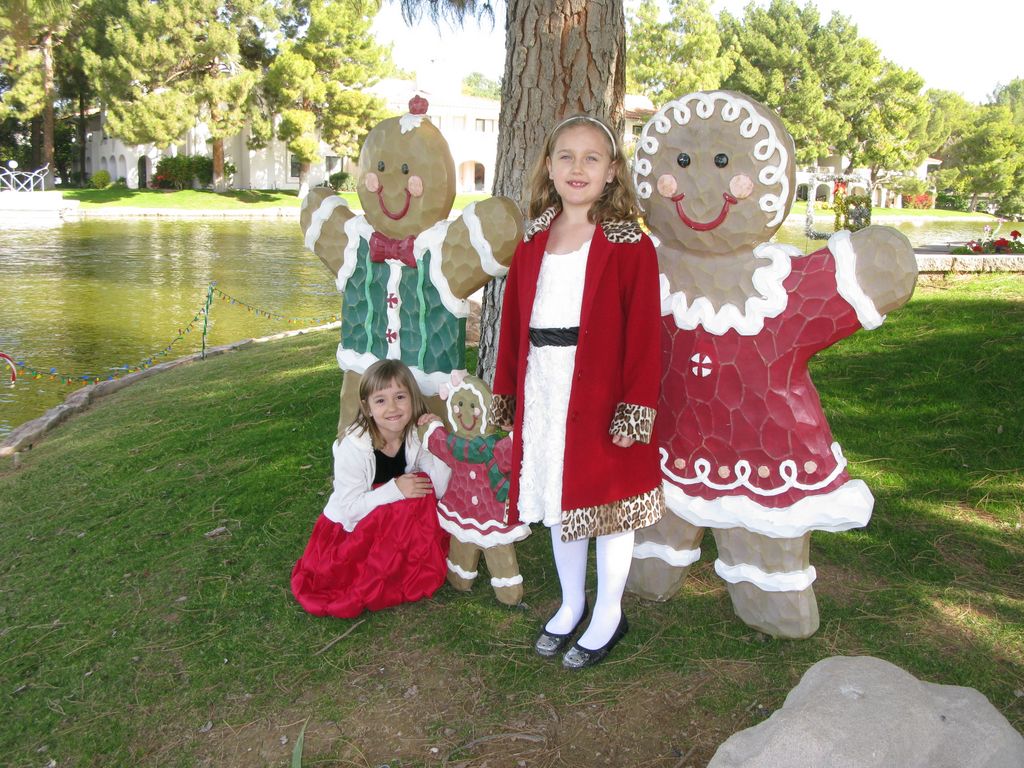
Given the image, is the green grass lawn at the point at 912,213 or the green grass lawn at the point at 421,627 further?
the green grass lawn at the point at 912,213

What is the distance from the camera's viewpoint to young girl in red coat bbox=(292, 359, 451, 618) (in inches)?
108

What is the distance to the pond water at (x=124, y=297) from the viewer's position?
716 centimetres

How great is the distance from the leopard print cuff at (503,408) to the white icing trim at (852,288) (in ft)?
3.17

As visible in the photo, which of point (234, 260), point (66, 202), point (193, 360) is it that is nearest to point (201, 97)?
point (66, 202)

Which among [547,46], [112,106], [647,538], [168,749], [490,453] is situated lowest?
[168,749]

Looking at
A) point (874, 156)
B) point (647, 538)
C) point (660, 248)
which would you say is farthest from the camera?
point (874, 156)

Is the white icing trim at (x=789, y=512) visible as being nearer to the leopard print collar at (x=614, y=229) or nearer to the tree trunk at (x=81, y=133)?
the leopard print collar at (x=614, y=229)

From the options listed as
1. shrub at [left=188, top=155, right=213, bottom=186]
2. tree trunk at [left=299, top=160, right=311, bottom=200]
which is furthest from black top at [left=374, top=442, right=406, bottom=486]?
shrub at [left=188, top=155, right=213, bottom=186]

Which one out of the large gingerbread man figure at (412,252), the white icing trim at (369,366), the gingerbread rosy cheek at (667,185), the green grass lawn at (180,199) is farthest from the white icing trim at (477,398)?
the green grass lawn at (180,199)

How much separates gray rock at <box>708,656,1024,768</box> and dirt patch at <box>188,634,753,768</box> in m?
0.44

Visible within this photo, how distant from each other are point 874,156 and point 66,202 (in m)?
26.6

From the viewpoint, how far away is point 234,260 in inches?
542

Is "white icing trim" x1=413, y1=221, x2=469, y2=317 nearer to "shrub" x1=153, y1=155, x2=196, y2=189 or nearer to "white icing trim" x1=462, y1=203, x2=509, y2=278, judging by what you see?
"white icing trim" x1=462, y1=203, x2=509, y2=278

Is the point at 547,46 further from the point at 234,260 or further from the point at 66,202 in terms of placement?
the point at 66,202
